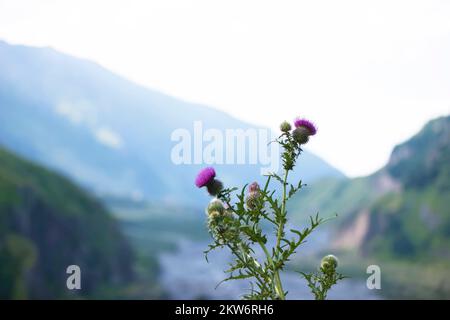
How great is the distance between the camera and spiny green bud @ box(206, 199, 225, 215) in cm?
637

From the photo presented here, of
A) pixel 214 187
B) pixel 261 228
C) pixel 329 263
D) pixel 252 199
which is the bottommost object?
A: pixel 329 263

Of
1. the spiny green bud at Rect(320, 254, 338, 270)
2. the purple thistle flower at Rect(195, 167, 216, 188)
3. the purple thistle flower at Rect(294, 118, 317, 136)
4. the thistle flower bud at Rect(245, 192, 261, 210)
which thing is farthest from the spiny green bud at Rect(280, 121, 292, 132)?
the spiny green bud at Rect(320, 254, 338, 270)

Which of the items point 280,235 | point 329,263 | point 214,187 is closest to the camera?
point 280,235

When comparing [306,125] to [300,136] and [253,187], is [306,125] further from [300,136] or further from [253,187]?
[253,187]

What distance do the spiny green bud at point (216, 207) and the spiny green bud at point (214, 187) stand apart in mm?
116

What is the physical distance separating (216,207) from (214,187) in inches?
13.1

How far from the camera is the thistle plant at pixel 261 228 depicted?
5836 millimetres

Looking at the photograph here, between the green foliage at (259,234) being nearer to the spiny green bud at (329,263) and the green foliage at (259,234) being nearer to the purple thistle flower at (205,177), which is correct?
the spiny green bud at (329,263)

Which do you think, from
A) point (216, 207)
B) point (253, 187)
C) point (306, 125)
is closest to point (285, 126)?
point (306, 125)

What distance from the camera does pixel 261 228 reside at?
621 cm

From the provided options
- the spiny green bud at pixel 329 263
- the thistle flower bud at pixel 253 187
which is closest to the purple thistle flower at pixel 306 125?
the thistle flower bud at pixel 253 187
